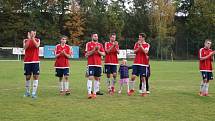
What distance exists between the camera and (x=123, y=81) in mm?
16078

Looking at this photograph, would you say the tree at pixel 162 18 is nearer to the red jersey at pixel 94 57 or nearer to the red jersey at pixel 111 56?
the red jersey at pixel 111 56

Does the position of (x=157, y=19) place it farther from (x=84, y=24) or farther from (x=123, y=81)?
(x=123, y=81)

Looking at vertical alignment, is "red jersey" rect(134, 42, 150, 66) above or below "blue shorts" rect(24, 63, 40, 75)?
above

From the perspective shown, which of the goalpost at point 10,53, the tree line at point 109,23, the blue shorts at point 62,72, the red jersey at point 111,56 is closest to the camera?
the blue shorts at point 62,72

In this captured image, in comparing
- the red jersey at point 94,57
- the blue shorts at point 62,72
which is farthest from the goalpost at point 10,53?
the red jersey at point 94,57

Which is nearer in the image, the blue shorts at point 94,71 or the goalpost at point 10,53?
the blue shorts at point 94,71

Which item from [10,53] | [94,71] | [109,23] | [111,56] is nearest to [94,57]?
[94,71]

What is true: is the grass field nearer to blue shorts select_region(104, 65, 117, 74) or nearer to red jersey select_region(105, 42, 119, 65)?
blue shorts select_region(104, 65, 117, 74)

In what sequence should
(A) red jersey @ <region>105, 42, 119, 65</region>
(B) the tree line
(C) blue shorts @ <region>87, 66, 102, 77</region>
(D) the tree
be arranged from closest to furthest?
1. (C) blue shorts @ <region>87, 66, 102, 77</region>
2. (A) red jersey @ <region>105, 42, 119, 65</region>
3. (B) the tree line
4. (D) the tree

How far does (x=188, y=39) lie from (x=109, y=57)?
5249cm

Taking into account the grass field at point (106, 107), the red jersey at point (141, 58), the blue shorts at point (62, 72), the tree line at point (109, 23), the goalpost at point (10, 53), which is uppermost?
the tree line at point (109, 23)

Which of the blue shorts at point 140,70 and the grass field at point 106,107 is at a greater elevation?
the blue shorts at point 140,70

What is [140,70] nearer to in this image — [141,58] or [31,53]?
[141,58]

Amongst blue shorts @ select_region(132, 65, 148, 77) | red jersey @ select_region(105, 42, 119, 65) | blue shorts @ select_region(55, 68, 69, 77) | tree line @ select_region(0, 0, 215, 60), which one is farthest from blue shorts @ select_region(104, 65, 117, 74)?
tree line @ select_region(0, 0, 215, 60)
